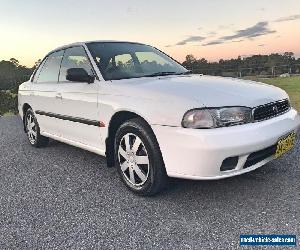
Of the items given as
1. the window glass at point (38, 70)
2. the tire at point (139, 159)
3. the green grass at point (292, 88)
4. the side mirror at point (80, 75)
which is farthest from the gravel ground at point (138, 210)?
the green grass at point (292, 88)

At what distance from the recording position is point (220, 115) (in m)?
3.10

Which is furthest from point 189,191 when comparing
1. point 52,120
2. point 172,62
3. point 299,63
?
point 299,63

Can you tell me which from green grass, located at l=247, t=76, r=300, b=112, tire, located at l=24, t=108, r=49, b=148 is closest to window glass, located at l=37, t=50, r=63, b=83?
tire, located at l=24, t=108, r=49, b=148

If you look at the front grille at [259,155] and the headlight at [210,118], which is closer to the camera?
the headlight at [210,118]

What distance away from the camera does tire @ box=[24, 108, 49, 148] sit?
5.94 m

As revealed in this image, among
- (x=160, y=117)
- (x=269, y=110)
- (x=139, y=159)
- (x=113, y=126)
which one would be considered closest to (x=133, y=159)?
(x=139, y=159)

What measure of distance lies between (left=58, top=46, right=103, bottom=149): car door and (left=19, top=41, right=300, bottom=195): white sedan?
0.04ft

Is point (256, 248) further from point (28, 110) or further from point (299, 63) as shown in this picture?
point (299, 63)

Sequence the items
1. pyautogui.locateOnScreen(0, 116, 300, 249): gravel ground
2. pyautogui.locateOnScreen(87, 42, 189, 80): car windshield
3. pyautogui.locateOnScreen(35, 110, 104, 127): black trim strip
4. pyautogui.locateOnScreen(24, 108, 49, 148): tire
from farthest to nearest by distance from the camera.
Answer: pyautogui.locateOnScreen(24, 108, 49, 148): tire → pyautogui.locateOnScreen(87, 42, 189, 80): car windshield → pyautogui.locateOnScreen(35, 110, 104, 127): black trim strip → pyautogui.locateOnScreen(0, 116, 300, 249): gravel ground

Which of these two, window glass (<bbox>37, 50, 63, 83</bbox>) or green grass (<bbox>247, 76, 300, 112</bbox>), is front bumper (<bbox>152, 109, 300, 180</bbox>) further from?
green grass (<bbox>247, 76, 300, 112</bbox>)

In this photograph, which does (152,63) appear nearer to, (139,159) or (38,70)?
(139,159)

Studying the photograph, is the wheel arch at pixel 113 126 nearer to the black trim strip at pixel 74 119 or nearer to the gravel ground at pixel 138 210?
the black trim strip at pixel 74 119

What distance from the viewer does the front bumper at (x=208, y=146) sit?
3018 millimetres

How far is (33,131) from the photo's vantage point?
20.1 feet
